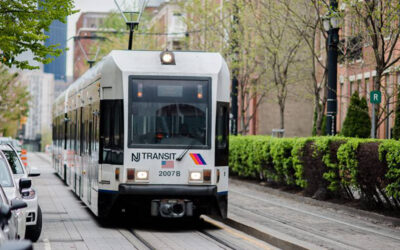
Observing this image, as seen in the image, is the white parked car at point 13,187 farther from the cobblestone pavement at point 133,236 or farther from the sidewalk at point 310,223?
the sidewalk at point 310,223

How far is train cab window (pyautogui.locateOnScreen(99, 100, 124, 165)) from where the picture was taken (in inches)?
580

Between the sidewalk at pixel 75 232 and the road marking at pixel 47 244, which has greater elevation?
the road marking at pixel 47 244

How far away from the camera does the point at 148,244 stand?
1303 cm

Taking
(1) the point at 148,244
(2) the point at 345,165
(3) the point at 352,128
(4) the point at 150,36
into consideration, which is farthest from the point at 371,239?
(4) the point at 150,36

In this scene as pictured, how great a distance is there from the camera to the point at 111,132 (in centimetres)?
1504

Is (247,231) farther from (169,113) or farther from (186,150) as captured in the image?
(169,113)

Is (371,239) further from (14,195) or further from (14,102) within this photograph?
(14,102)

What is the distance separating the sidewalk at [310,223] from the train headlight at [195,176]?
1122mm

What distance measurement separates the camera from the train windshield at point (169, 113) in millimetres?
14766

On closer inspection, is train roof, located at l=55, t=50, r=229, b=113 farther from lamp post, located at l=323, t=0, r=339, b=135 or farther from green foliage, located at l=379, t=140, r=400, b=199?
lamp post, located at l=323, t=0, r=339, b=135

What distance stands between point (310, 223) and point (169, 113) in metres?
3.39

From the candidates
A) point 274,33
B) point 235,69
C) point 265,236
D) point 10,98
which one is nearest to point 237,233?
point 265,236

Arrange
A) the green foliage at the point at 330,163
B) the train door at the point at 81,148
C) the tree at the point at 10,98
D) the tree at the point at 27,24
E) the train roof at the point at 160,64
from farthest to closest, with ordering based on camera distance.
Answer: the tree at the point at 10,98
the train door at the point at 81,148
the green foliage at the point at 330,163
the tree at the point at 27,24
the train roof at the point at 160,64

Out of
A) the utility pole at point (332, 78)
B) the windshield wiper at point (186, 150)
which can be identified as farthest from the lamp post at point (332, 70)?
the windshield wiper at point (186, 150)
